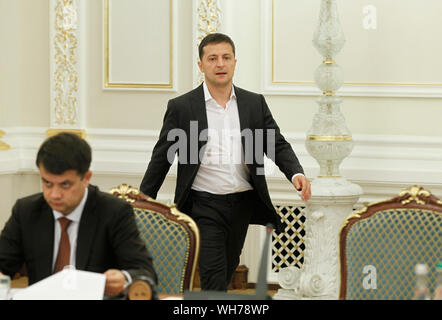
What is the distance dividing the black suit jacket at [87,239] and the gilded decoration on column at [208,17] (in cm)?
319

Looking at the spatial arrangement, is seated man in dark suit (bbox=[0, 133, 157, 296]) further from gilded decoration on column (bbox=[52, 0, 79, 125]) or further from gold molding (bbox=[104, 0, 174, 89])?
gilded decoration on column (bbox=[52, 0, 79, 125])

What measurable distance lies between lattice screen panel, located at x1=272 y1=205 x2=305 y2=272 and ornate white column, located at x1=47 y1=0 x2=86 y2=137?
165 centimetres

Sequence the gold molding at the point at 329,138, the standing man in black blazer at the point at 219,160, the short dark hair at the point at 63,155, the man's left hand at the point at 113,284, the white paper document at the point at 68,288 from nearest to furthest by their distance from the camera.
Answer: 1. the white paper document at the point at 68,288
2. the man's left hand at the point at 113,284
3. the short dark hair at the point at 63,155
4. the standing man in black blazer at the point at 219,160
5. the gold molding at the point at 329,138

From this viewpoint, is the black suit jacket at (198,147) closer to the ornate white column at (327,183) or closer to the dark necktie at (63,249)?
the ornate white column at (327,183)

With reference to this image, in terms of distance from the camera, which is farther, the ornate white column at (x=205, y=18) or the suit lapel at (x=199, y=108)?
the ornate white column at (x=205, y=18)

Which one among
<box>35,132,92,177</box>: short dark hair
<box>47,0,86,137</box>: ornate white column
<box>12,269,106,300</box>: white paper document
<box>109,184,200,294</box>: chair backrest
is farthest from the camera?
<box>47,0,86,137</box>: ornate white column

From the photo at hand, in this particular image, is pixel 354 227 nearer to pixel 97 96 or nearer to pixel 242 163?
pixel 242 163

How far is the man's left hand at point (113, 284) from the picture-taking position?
7.22 ft

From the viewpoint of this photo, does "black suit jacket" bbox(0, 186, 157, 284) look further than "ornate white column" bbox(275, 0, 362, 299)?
No

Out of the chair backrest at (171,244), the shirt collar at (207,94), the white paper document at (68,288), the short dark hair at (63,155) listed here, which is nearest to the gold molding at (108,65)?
the shirt collar at (207,94)

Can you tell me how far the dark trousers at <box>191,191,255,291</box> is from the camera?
3686 mm

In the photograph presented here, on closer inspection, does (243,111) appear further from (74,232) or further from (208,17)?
(208,17)

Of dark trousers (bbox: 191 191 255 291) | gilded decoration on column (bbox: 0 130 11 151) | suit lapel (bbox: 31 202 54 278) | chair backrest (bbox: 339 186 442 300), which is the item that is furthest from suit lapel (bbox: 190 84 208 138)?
gilded decoration on column (bbox: 0 130 11 151)

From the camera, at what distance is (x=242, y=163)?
152 inches
